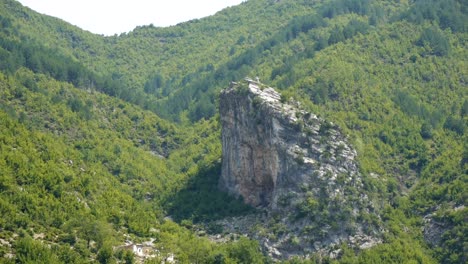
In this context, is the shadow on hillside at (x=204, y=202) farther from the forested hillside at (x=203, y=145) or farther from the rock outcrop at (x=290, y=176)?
the rock outcrop at (x=290, y=176)

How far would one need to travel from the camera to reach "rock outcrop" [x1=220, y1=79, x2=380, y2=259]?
398ft

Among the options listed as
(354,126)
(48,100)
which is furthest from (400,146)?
(48,100)

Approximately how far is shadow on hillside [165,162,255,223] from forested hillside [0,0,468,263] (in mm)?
280

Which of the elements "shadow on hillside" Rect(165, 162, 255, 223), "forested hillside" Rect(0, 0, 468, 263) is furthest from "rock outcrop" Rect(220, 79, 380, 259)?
"forested hillside" Rect(0, 0, 468, 263)

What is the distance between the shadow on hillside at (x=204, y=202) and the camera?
13250 centimetres

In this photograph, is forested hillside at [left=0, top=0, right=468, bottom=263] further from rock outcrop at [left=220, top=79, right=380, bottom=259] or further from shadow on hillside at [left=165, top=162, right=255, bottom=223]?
rock outcrop at [left=220, top=79, right=380, bottom=259]

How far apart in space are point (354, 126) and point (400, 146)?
7.89m

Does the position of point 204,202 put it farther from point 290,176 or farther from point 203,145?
point 203,145

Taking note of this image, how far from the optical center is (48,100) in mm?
154250

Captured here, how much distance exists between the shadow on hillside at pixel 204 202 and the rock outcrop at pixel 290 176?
1771 millimetres

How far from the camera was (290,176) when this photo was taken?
416 ft

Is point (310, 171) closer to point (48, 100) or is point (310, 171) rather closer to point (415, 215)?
point (415, 215)

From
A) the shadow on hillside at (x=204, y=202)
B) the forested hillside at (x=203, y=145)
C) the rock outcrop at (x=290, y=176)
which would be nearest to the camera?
the forested hillside at (x=203, y=145)

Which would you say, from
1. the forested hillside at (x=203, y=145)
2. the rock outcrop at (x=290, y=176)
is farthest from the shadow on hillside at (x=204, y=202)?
the rock outcrop at (x=290, y=176)
